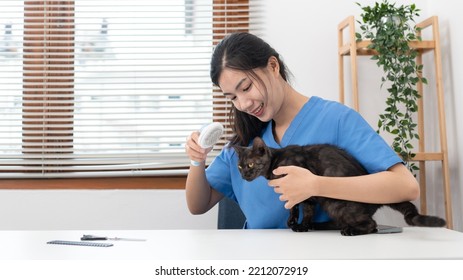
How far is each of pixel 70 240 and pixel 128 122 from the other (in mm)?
1301

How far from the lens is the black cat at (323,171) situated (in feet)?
3.92

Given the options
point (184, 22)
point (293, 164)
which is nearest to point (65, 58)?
point (184, 22)

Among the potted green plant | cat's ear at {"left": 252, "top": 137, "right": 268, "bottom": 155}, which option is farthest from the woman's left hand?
the potted green plant

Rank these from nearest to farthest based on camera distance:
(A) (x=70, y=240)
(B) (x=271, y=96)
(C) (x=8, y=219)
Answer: (A) (x=70, y=240) → (B) (x=271, y=96) → (C) (x=8, y=219)

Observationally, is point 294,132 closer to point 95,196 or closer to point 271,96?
point 271,96

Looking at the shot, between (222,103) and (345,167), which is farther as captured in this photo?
(222,103)

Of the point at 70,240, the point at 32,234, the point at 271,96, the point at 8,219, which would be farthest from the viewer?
the point at 8,219

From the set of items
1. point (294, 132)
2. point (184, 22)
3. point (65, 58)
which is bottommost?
point (294, 132)

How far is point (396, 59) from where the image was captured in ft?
7.22

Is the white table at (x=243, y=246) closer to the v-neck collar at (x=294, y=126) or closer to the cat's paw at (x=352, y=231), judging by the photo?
the cat's paw at (x=352, y=231)

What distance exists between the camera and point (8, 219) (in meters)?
2.29

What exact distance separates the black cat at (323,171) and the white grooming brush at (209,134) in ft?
0.26

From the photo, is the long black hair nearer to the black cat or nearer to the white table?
the black cat

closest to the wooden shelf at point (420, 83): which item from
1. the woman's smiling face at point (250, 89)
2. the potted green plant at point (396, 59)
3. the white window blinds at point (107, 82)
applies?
the potted green plant at point (396, 59)
